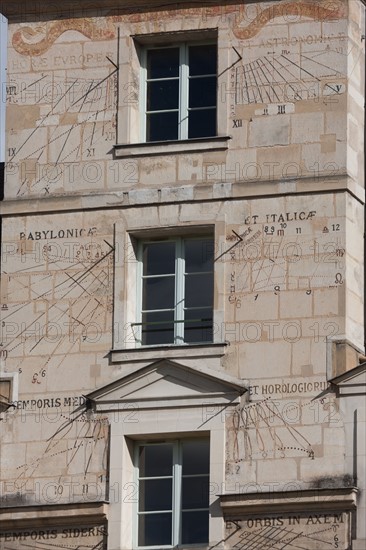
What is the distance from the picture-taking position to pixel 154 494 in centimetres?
3966

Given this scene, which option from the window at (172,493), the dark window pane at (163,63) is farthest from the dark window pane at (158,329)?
the dark window pane at (163,63)

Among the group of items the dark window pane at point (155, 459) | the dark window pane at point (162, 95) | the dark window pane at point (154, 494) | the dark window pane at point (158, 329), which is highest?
the dark window pane at point (162, 95)

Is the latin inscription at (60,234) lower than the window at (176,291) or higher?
higher

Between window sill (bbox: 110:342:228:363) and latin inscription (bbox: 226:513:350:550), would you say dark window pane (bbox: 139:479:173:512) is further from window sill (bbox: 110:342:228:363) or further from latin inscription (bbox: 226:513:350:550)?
window sill (bbox: 110:342:228:363)

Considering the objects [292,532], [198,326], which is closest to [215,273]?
[198,326]

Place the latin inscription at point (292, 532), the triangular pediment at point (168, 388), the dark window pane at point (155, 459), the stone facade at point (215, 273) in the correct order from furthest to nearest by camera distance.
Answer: the dark window pane at point (155, 459), the triangular pediment at point (168, 388), the stone facade at point (215, 273), the latin inscription at point (292, 532)

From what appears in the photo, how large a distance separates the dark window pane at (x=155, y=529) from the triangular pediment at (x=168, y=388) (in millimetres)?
1498

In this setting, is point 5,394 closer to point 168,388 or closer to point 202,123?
point 168,388

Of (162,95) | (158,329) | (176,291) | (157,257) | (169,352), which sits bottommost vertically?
(169,352)

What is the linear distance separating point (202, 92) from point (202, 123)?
1.50 ft

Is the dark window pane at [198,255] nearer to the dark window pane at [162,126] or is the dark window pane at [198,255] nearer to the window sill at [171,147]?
the window sill at [171,147]

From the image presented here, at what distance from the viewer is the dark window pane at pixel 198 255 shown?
40.4m

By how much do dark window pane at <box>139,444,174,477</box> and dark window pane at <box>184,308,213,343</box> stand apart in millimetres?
1526

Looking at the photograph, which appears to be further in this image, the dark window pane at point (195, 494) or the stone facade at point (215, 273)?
the dark window pane at point (195, 494)
